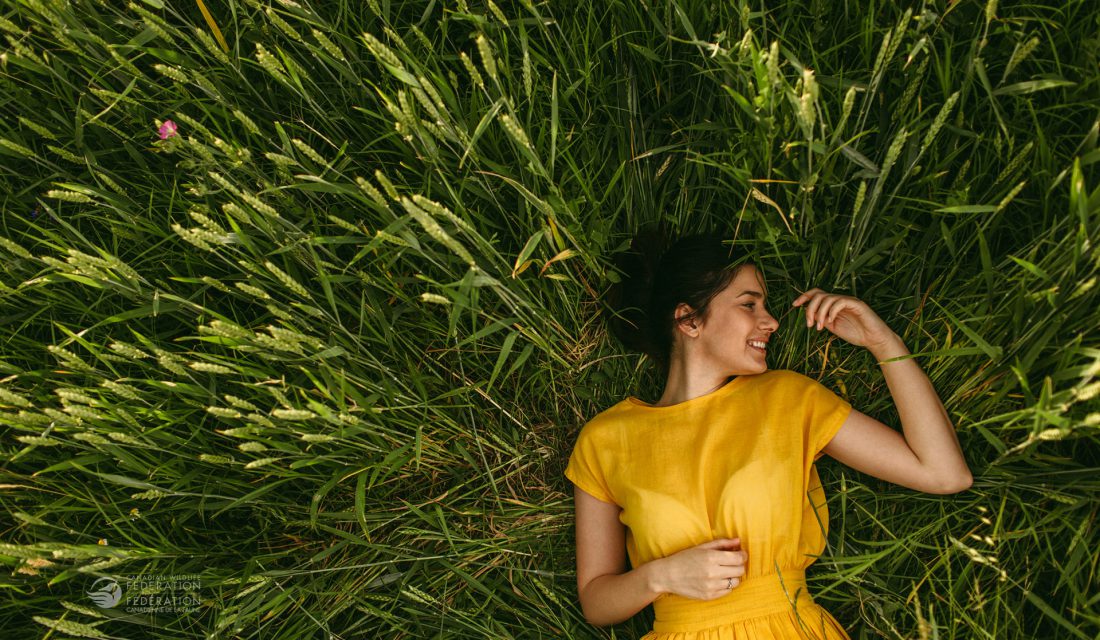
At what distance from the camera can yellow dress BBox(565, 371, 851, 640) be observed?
5.92 feet

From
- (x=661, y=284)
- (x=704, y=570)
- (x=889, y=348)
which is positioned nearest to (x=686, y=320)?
(x=661, y=284)

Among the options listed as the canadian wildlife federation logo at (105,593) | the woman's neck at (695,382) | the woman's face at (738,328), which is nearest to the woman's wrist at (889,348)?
the woman's face at (738,328)

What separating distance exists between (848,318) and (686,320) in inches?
18.0

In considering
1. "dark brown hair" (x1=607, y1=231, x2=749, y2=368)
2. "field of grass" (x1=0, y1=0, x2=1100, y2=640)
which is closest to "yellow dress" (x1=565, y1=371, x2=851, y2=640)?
"field of grass" (x1=0, y1=0, x2=1100, y2=640)

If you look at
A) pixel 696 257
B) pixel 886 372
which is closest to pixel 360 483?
pixel 696 257

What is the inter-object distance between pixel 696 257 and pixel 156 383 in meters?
1.60

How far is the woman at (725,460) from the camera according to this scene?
178 cm

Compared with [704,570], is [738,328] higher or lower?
higher

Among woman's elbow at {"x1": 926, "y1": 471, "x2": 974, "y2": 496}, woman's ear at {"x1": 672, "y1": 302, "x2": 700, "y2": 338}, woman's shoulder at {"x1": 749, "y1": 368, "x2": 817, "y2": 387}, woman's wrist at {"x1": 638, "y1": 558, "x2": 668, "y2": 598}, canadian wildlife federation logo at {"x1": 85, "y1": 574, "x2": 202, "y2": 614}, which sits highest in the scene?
woman's ear at {"x1": 672, "y1": 302, "x2": 700, "y2": 338}

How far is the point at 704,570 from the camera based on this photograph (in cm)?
174

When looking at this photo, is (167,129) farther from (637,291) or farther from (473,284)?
(637,291)

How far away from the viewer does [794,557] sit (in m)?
1.85

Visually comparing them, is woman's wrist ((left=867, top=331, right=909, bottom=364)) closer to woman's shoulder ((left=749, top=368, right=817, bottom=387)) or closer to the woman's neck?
woman's shoulder ((left=749, top=368, right=817, bottom=387))

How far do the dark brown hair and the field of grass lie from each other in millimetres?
102
